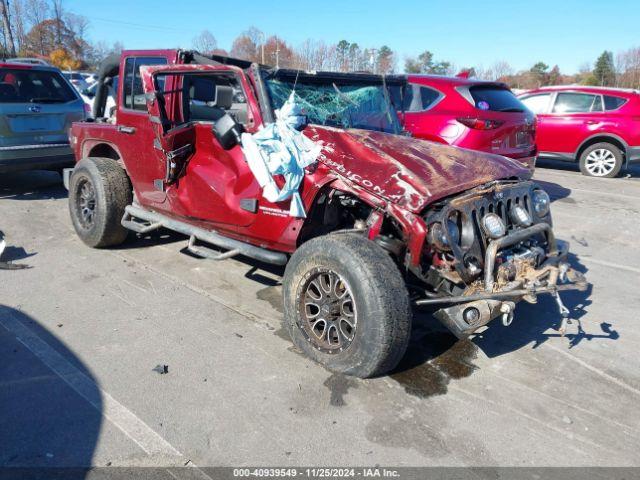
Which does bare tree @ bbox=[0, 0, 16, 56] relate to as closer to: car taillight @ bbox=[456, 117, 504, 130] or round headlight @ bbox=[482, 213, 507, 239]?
car taillight @ bbox=[456, 117, 504, 130]

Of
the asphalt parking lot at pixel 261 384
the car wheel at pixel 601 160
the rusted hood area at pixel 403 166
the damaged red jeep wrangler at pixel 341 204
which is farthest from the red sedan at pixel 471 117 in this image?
the car wheel at pixel 601 160

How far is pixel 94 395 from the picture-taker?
10.3ft

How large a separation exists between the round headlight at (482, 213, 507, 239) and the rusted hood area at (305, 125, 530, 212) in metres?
0.25

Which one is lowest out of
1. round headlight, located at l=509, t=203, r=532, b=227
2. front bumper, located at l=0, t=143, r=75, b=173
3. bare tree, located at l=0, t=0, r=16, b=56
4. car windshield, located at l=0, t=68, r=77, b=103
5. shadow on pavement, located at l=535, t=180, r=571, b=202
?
shadow on pavement, located at l=535, t=180, r=571, b=202

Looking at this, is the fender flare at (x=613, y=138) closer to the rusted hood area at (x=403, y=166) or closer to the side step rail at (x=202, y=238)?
the rusted hood area at (x=403, y=166)

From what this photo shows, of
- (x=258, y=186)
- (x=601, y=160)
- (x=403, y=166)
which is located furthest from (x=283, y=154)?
(x=601, y=160)

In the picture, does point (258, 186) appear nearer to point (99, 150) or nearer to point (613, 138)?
point (99, 150)

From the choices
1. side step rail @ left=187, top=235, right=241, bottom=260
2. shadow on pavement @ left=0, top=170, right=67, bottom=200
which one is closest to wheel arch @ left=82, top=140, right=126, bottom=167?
side step rail @ left=187, top=235, right=241, bottom=260

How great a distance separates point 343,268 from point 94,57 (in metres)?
53.5

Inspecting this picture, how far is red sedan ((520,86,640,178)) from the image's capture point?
10336 millimetres

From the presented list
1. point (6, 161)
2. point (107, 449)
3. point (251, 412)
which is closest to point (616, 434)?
point (251, 412)

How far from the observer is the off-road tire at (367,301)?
3.10 meters

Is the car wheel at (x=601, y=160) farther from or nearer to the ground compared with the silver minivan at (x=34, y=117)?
Answer: nearer to the ground

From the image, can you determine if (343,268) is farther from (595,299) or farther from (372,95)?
(595,299)
